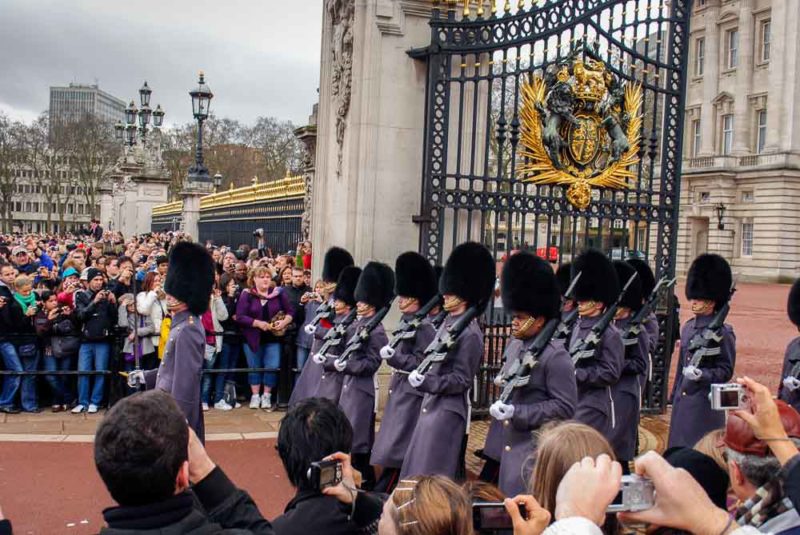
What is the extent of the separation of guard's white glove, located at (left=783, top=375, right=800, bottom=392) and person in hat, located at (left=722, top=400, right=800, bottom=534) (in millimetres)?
3193

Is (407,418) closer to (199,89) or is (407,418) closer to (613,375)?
(613,375)

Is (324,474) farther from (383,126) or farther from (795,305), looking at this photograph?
(383,126)

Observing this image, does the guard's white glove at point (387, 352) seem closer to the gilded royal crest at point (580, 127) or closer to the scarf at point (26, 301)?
the gilded royal crest at point (580, 127)

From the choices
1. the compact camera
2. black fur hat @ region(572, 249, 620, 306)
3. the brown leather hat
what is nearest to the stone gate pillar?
black fur hat @ region(572, 249, 620, 306)

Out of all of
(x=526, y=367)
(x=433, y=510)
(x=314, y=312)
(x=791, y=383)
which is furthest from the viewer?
(x=314, y=312)

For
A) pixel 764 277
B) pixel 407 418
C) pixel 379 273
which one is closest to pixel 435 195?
pixel 379 273

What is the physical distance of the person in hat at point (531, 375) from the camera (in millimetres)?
4762

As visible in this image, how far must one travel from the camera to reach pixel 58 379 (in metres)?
8.68

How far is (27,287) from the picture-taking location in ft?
29.1

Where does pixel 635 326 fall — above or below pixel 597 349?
above

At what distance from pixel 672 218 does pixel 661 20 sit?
2.01m

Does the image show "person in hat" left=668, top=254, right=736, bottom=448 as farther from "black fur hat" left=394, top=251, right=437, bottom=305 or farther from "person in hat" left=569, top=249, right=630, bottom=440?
"black fur hat" left=394, top=251, right=437, bottom=305

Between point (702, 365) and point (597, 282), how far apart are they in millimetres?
1022

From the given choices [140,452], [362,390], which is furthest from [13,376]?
[140,452]
